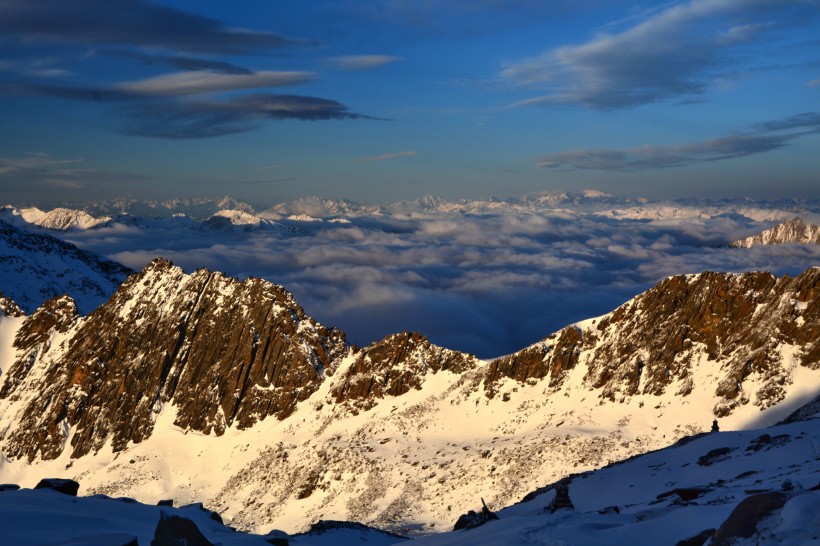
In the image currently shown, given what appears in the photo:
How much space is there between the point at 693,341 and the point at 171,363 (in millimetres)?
91983

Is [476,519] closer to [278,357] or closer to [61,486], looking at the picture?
[61,486]

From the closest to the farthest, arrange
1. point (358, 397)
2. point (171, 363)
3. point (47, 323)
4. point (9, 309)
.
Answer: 1. point (358, 397)
2. point (171, 363)
3. point (47, 323)
4. point (9, 309)

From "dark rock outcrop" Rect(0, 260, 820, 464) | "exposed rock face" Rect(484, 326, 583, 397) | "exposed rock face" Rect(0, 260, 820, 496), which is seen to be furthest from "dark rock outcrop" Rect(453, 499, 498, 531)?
"exposed rock face" Rect(484, 326, 583, 397)

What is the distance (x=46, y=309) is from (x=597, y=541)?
15716 cm

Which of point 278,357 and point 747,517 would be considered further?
point 278,357

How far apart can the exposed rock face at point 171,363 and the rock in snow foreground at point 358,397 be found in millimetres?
321

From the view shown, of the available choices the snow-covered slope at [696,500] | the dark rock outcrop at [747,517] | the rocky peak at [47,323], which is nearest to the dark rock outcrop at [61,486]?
Answer: the snow-covered slope at [696,500]

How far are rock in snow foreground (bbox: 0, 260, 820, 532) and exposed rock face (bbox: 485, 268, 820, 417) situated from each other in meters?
0.25

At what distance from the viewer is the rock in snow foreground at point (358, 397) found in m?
87.6

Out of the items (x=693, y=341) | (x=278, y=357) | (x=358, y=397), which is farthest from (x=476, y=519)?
(x=278, y=357)

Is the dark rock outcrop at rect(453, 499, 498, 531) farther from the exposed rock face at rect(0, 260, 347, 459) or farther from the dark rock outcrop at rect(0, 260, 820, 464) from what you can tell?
the exposed rock face at rect(0, 260, 347, 459)

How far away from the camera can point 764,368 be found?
91.6m

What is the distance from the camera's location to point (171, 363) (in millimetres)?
137375

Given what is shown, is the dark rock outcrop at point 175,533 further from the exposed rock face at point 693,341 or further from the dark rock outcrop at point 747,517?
the exposed rock face at point 693,341
